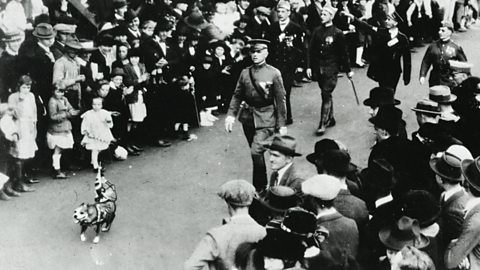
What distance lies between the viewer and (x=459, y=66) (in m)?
10.0

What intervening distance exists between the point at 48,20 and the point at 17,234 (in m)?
3.52

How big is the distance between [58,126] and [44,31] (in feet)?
4.70

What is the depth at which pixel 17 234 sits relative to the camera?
8.10 meters

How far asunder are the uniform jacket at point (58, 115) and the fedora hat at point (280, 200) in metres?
4.41

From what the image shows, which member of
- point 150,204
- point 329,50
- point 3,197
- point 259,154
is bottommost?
point 150,204

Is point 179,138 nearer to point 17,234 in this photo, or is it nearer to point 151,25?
point 151,25

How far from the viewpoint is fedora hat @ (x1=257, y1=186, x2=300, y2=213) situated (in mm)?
5785

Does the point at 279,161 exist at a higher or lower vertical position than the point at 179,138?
higher

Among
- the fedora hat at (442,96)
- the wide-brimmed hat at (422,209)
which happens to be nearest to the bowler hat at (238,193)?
the wide-brimmed hat at (422,209)

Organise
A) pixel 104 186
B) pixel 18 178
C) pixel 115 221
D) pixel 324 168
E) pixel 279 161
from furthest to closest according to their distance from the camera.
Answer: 1. pixel 18 178
2. pixel 115 221
3. pixel 104 186
4. pixel 279 161
5. pixel 324 168

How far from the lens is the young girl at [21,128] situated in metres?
8.94

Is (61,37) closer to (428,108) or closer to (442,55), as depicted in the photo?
(428,108)

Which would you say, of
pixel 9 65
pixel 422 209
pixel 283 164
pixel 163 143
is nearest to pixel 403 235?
pixel 422 209

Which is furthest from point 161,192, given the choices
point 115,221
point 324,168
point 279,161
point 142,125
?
point 324,168
